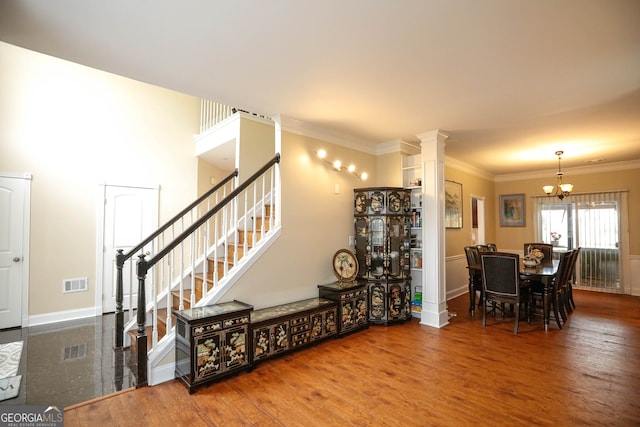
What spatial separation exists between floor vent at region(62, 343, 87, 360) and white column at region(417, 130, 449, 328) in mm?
4219

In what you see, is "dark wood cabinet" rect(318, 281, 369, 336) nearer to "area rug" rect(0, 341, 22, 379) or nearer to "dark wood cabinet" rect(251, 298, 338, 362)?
"dark wood cabinet" rect(251, 298, 338, 362)

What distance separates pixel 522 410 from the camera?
2.31 meters

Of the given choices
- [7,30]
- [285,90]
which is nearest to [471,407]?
[285,90]

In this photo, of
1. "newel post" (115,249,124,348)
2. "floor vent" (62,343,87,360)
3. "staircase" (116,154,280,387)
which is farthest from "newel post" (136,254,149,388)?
"floor vent" (62,343,87,360)

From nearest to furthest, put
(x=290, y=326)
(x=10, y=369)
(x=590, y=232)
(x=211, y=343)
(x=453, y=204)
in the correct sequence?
(x=211, y=343), (x=10, y=369), (x=290, y=326), (x=453, y=204), (x=590, y=232)

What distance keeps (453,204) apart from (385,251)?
2.75m

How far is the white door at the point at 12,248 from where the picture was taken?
416 centimetres

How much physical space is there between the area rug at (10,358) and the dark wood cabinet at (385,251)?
379cm

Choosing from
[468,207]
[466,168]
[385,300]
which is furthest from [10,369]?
[466,168]

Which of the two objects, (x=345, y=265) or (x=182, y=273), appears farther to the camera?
(x=345, y=265)

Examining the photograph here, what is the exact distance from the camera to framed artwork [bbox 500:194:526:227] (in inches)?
300

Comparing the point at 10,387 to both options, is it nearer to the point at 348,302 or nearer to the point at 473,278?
the point at 348,302

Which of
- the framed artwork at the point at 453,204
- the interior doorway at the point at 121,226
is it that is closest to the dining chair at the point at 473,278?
the framed artwork at the point at 453,204

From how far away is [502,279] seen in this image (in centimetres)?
418
